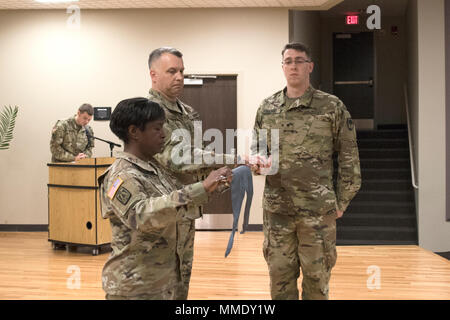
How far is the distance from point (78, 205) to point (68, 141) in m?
1.03

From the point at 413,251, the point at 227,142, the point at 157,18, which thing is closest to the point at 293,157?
the point at 413,251

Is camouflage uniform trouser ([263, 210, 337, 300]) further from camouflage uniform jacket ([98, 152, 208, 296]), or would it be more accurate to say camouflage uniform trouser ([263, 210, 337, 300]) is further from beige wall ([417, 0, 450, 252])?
beige wall ([417, 0, 450, 252])

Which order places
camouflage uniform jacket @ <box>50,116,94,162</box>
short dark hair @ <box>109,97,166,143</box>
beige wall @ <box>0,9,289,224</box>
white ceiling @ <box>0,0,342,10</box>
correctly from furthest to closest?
beige wall @ <box>0,9,289,224</box> < white ceiling @ <box>0,0,342,10</box> < camouflage uniform jacket @ <box>50,116,94,162</box> < short dark hair @ <box>109,97,166,143</box>

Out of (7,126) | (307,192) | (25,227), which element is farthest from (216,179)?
(25,227)

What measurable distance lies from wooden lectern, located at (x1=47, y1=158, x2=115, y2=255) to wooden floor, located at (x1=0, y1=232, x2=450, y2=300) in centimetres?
21

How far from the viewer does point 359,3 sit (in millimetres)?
10008

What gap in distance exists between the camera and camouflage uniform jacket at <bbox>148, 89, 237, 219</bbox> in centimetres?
244

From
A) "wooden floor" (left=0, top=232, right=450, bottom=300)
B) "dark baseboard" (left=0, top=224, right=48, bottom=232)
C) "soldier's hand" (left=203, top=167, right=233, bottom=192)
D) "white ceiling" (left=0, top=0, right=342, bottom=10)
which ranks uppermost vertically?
"white ceiling" (left=0, top=0, right=342, bottom=10)

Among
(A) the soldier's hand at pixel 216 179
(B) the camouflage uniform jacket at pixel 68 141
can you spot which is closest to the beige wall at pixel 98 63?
(B) the camouflage uniform jacket at pixel 68 141

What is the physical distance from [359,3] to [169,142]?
28.0ft

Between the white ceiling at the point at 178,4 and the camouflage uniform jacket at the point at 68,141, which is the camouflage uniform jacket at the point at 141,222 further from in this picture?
the white ceiling at the point at 178,4

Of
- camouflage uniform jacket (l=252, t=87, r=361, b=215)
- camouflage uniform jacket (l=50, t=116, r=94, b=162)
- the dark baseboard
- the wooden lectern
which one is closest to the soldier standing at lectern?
camouflage uniform jacket (l=50, t=116, r=94, b=162)

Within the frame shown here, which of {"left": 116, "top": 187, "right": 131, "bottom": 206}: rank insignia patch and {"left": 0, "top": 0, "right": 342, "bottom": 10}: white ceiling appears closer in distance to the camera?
{"left": 116, "top": 187, "right": 131, "bottom": 206}: rank insignia patch

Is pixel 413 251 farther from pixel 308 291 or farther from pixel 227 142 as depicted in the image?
pixel 308 291
